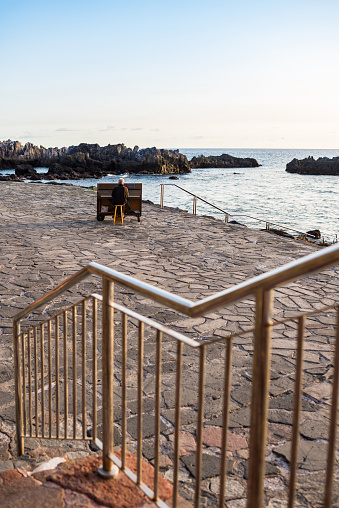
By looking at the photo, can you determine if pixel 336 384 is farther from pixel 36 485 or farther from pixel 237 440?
pixel 237 440

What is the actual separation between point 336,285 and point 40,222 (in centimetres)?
887

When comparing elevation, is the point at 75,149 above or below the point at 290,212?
above

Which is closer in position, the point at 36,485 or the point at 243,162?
the point at 36,485

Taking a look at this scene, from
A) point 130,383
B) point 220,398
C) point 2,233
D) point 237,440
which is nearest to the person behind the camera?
point 237,440

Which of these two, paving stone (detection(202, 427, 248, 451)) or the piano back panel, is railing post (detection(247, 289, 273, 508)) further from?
the piano back panel

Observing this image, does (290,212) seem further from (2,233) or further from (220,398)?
(220,398)

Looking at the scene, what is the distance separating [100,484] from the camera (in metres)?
2.46

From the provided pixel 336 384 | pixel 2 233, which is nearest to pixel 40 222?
pixel 2 233

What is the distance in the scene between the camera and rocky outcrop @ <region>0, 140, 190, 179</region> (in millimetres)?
81562

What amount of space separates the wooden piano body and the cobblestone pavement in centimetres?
30

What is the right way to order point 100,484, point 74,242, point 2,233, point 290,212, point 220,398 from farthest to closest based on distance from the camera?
point 290,212
point 2,233
point 74,242
point 220,398
point 100,484

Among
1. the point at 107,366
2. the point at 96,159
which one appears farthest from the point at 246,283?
the point at 96,159

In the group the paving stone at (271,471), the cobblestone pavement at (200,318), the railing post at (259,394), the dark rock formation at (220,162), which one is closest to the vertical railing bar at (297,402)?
the railing post at (259,394)

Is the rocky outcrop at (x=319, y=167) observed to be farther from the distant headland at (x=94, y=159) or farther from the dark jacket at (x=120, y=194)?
the dark jacket at (x=120, y=194)
